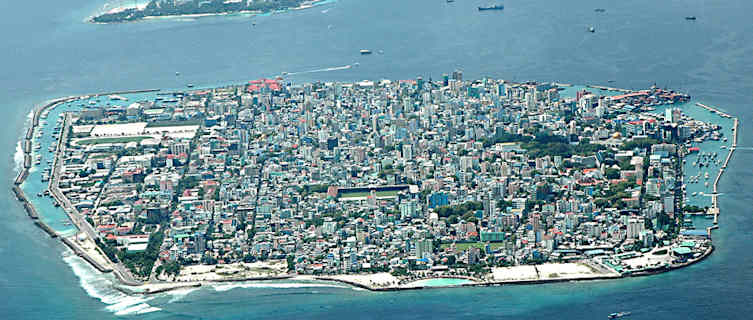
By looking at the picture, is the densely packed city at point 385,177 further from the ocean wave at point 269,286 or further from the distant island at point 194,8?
the distant island at point 194,8

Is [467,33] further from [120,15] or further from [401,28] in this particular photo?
[120,15]

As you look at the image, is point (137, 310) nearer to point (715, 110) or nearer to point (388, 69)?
point (715, 110)

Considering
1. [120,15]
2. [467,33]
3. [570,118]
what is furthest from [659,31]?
[120,15]

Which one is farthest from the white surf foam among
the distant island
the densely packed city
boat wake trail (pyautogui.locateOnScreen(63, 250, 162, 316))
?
the distant island

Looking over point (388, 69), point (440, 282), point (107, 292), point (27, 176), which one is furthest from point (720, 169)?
point (27, 176)

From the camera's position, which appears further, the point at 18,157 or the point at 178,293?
the point at 18,157

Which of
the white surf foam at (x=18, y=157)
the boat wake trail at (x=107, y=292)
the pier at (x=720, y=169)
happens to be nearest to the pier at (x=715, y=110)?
the pier at (x=720, y=169)

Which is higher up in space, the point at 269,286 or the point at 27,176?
the point at 27,176

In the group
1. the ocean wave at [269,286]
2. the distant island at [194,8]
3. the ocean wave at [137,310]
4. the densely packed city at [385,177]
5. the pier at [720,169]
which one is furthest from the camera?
the distant island at [194,8]
